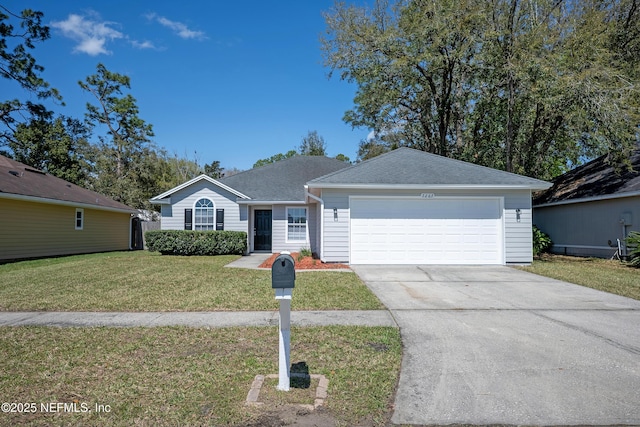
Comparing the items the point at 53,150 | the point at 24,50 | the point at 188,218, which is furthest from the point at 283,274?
the point at 53,150

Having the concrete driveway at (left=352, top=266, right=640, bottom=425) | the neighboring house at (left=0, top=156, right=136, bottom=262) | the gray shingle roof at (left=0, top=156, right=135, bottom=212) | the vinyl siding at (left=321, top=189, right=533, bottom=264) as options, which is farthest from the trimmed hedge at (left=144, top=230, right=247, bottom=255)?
the concrete driveway at (left=352, top=266, right=640, bottom=425)

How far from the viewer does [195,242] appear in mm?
15844

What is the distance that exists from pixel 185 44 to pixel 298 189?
8.03 metres

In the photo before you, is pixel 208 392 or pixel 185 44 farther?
pixel 185 44

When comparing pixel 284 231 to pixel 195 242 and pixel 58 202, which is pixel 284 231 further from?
pixel 58 202

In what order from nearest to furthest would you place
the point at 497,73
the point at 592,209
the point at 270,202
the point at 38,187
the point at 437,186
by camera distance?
the point at 437,186
the point at 592,209
the point at 38,187
the point at 270,202
the point at 497,73

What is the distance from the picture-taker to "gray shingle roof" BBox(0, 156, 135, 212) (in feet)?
48.9

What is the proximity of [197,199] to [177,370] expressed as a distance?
46.9 ft

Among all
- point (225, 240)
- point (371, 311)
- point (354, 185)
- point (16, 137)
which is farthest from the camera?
point (16, 137)

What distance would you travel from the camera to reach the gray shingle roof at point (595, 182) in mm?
14453

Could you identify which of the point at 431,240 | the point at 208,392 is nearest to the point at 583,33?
the point at 431,240

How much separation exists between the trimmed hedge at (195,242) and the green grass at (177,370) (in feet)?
35.0

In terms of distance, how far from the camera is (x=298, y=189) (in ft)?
59.8

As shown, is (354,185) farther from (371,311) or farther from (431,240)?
(371,311)
